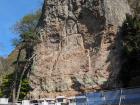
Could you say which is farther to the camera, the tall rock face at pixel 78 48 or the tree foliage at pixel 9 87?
the tree foliage at pixel 9 87

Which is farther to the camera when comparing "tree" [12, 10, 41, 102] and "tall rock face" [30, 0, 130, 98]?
"tree" [12, 10, 41, 102]

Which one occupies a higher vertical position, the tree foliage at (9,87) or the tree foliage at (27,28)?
the tree foliage at (27,28)

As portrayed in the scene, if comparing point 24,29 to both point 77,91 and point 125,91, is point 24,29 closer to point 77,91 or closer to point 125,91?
point 77,91

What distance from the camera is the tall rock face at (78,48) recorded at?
3906 cm

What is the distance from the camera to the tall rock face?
128 feet

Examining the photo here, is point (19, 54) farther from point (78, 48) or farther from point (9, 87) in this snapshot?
point (78, 48)

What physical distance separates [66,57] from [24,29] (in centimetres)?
1379

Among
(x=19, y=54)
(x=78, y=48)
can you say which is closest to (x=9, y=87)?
(x=19, y=54)

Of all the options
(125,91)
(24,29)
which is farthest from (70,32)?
(125,91)

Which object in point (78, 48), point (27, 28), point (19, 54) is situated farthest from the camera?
point (27, 28)

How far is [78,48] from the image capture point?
4166 centimetres

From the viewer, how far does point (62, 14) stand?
44.3 metres

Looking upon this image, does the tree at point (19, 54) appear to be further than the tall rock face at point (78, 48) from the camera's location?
Yes

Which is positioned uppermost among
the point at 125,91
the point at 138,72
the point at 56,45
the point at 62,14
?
the point at 62,14
